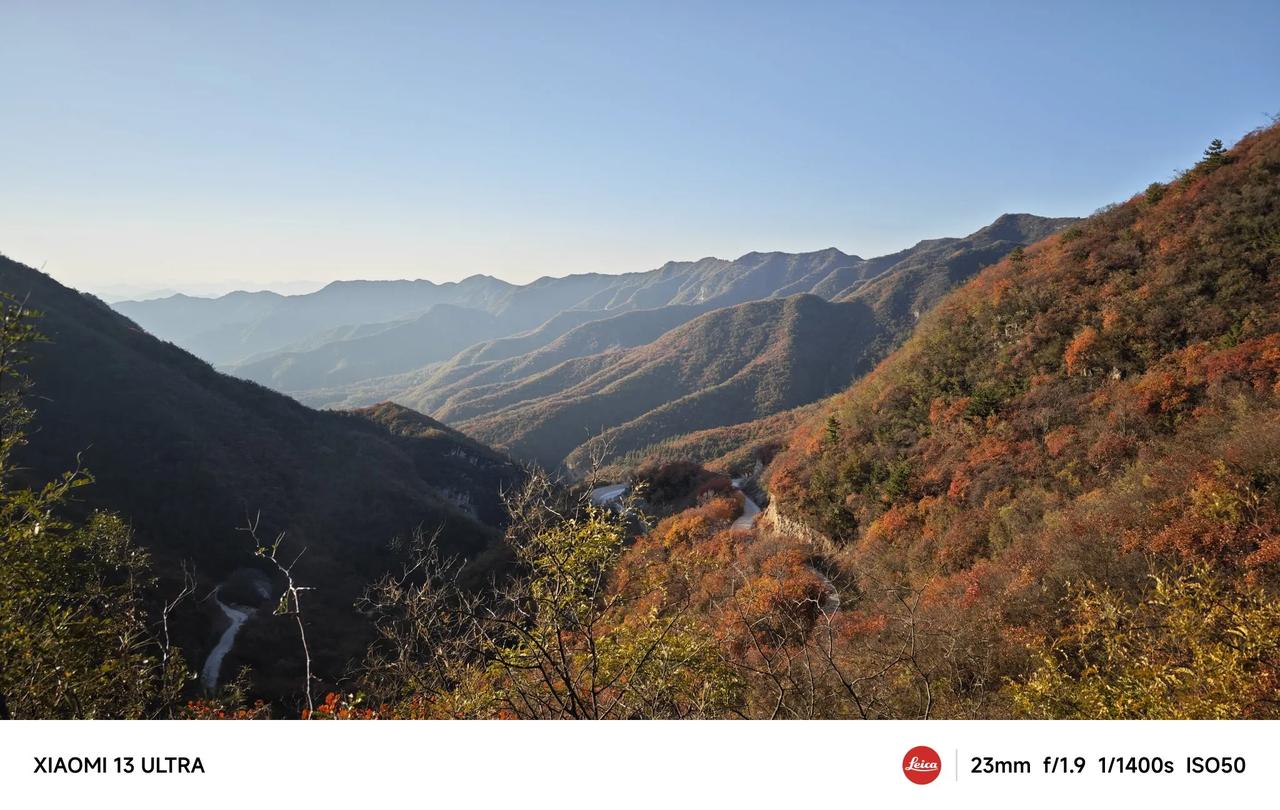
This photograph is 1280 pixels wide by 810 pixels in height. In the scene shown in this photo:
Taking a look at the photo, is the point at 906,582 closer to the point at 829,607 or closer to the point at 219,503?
the point at 829,607

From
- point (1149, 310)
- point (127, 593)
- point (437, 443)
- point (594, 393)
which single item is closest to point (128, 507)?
point (437, 443)

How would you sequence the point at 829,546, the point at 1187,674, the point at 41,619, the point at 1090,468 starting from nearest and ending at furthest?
the point at 1187,674, the point at 41,619, the point at 1090,468, the point at 829,546

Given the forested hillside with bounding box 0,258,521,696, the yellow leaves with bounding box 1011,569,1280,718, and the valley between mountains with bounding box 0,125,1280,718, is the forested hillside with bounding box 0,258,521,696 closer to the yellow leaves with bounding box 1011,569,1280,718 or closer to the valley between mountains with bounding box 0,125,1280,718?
the valley between mountains with bounding box 0,125,1280,718

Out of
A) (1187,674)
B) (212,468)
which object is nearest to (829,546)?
(1187,674)
